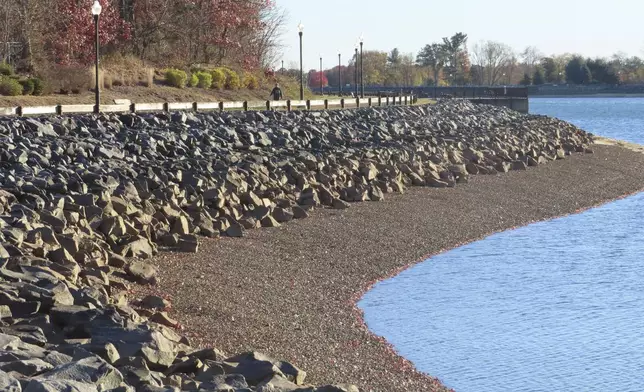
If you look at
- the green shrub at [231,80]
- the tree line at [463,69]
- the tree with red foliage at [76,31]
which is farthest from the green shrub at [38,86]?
the tree line at [463,69]

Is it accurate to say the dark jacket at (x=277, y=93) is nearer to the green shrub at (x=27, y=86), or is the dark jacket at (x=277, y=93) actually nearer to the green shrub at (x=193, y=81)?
the green shrub at (x=193, y=81)

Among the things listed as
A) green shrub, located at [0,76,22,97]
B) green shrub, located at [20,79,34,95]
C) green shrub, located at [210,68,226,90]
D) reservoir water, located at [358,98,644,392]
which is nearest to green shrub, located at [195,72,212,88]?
green shrub, located at [210,68,226,90]

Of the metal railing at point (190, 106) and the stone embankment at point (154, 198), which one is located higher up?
the metal railing at point (190, 106)

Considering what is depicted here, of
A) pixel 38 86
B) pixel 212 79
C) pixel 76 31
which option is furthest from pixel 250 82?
pixel 38 86

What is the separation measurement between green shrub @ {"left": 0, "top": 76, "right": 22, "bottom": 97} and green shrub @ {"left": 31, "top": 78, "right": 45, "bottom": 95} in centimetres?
106

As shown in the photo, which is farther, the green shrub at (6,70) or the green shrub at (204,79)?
the green shrub at (204,79)

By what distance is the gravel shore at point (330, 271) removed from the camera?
12.5 m

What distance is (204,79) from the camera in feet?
150

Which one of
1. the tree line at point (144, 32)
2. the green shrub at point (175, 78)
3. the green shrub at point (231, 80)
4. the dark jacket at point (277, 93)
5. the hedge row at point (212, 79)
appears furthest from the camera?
the green shrub at point (231, 80)

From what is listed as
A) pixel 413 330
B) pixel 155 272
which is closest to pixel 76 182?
pixel 155 272

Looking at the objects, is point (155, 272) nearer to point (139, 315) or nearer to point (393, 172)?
point (139, 315)

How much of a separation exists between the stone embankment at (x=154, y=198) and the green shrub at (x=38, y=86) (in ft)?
21.8

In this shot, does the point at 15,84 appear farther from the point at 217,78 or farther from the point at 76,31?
the point at 217,78

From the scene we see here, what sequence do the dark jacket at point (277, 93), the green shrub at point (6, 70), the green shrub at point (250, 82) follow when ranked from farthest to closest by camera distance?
the green shrub at point (250, 82) < the dark jacket at point (277, 93) < the green shrub at point (6, 70)
